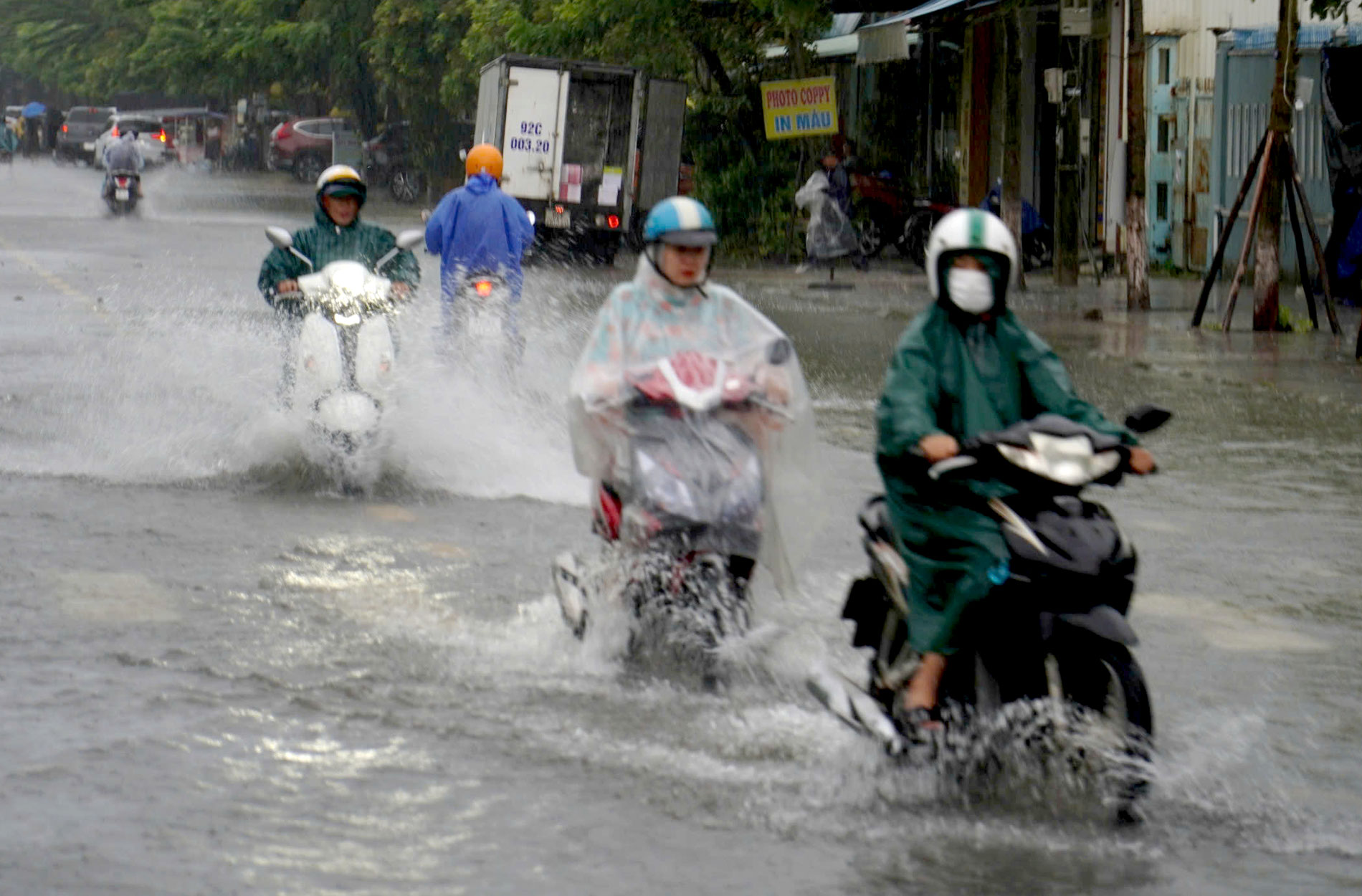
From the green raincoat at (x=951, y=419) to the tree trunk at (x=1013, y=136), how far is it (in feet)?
51.6

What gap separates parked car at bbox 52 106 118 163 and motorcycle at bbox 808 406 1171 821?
69331 millimetres

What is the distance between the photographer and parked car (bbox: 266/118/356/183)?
5900 cm

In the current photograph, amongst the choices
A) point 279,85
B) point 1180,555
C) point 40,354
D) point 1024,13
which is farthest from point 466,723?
point 279,85

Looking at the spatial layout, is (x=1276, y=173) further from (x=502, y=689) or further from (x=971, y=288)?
(x=971, y=288)

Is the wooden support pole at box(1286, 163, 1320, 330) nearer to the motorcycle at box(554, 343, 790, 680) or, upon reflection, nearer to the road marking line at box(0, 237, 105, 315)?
the road marking line at box(0, 237, 105, 315)

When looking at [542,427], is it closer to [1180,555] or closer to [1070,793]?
[1180,555]

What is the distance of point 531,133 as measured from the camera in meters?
28.6

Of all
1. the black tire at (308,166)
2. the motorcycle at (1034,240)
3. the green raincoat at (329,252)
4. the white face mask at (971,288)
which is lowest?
the white face mask at (971,288)

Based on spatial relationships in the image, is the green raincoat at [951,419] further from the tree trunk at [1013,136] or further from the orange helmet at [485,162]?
the tree trunk at [1013,136]

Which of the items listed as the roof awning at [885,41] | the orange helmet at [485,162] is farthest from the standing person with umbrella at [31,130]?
the orange helmet at [485,162]

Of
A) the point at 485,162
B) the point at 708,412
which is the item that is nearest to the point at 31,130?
the point at 485,162

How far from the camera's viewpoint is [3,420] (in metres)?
11.6

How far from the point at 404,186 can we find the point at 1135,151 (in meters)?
31.8

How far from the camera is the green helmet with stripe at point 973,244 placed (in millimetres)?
4809
